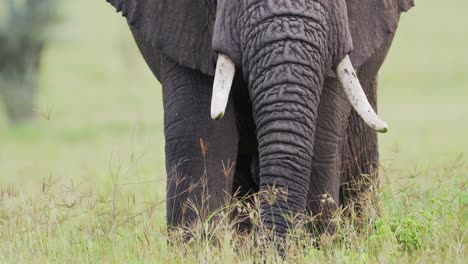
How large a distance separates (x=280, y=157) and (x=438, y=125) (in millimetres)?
17032

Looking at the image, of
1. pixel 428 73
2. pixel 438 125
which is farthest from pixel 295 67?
pixel 428 73

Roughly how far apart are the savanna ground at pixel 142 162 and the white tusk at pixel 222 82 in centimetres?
61

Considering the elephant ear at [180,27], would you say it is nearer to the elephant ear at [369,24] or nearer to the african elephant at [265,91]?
the african elephant at [265,91]

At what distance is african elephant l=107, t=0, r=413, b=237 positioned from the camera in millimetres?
5398

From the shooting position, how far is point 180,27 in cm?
616

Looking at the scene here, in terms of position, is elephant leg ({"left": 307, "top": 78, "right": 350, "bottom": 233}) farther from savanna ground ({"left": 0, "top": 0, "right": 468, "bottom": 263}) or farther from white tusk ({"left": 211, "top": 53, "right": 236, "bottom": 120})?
white tusk ({"left": 211, "top": 53, "right": 236, "bottom": 120})

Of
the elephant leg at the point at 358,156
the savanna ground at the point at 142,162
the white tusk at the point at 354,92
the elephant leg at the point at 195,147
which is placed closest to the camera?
the white tusk at the point at 354,92

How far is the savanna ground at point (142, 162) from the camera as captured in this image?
5.90 metres

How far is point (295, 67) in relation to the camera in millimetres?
5371

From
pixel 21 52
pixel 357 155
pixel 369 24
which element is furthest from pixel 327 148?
pixel 21 52

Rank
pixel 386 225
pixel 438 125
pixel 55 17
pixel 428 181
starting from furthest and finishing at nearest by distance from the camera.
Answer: pixel 55 17
pixel 438 125
pixel 428 181
pixel 386 225

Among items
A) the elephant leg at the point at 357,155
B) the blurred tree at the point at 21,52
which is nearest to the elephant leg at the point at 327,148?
the elephant leg at the point at 357,155

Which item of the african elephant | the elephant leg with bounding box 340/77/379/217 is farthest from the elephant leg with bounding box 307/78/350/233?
the elephant leg with bounding box 340/77/379/217

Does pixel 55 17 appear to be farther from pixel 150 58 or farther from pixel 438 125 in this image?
pixel 150 58
